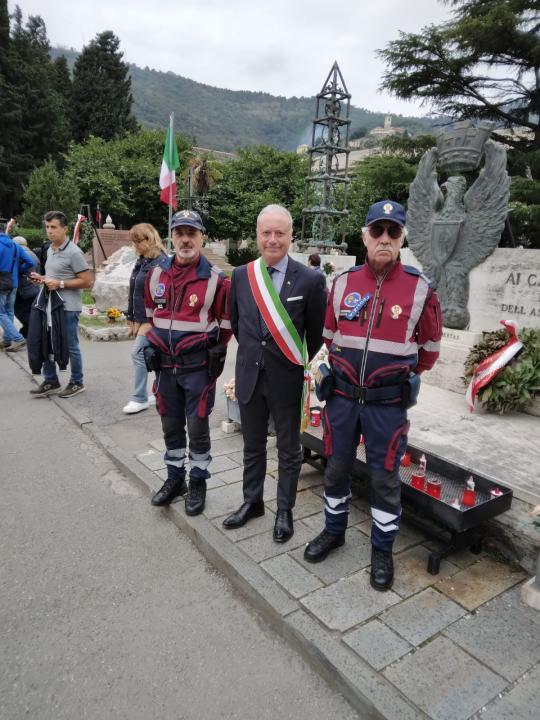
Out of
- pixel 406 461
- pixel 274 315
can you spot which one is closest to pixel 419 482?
pixel 406 461

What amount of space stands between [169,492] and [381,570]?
1.68 m

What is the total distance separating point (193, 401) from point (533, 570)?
2.36 meters

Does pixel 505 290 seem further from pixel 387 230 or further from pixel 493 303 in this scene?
pixel 387 230

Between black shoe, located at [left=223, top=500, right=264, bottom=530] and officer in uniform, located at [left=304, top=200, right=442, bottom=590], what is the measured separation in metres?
0.84

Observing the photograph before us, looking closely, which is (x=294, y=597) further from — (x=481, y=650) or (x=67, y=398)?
(x=67, y=398)

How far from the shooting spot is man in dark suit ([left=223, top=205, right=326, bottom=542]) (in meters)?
2.91

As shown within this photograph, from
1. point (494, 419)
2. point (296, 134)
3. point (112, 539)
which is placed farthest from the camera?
point (296, 134)

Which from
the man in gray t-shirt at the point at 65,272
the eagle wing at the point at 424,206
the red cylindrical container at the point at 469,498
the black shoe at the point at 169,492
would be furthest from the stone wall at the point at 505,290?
the man in gray t-shirt at the point at 65,272

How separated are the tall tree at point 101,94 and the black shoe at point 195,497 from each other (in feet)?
141

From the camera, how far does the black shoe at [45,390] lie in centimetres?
622

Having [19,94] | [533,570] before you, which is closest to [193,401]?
[533,570]

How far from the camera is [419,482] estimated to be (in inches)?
123

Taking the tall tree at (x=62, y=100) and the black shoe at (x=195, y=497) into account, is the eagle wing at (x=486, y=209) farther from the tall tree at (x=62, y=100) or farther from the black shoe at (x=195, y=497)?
the tall tree at (x=62, y=100)

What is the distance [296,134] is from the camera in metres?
128
